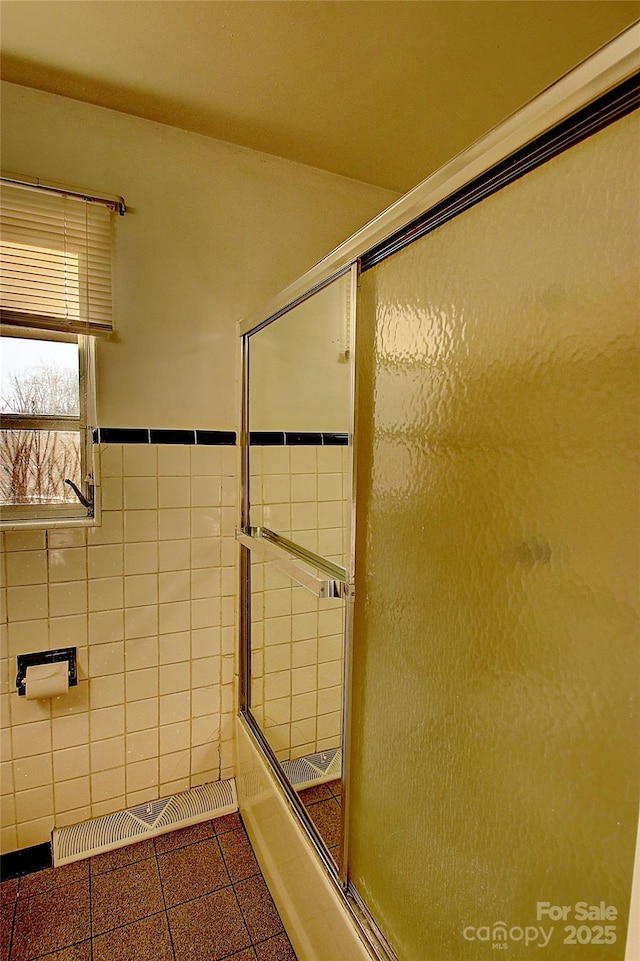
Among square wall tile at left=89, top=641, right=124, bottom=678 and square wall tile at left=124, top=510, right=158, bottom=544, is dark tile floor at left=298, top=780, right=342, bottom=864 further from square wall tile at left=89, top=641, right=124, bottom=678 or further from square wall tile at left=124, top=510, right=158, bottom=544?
square wall tile at left=124, top=510, right=158, bottom=544

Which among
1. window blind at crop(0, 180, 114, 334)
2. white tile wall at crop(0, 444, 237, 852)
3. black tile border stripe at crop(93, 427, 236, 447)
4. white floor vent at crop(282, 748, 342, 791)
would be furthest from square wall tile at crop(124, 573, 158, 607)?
window blind at crop(0, 180, 114, 334)

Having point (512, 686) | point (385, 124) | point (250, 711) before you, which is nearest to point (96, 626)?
point (250, 711)

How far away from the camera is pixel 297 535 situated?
1.48m

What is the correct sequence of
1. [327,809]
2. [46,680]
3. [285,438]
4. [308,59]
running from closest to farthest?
[327,809]
[308,59]
[46,680]
[285,438]

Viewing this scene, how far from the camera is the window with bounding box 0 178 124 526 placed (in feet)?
4.65

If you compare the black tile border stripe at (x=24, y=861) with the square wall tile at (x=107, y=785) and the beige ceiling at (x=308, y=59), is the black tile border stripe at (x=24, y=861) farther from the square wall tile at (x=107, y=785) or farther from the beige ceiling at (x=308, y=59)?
the beige ceiling at (x=308, y=59)

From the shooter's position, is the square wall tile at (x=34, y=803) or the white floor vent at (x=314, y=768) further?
the square wall tile at (x=34, y=803)

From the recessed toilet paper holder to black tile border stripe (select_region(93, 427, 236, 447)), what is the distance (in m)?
0.65

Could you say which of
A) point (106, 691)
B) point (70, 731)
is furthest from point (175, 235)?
point (70, 731)

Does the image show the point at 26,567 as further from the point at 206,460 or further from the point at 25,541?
the point at 206,460

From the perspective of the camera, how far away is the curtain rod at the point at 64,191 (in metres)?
1.39

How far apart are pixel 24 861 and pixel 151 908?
430 millimetres

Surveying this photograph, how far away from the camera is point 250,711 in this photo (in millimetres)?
1717

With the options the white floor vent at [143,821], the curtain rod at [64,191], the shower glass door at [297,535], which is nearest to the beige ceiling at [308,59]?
the curtain rod at [64,191]
